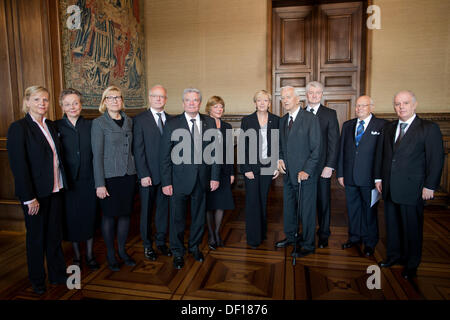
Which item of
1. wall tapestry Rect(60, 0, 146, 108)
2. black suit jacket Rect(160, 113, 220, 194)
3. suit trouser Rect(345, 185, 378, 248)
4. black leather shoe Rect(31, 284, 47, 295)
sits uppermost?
wall tapestry Rect(60, 0, 146, 108)

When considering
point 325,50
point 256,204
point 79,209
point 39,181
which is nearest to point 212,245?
point 256,204

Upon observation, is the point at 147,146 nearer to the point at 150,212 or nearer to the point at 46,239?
the point at 150,212

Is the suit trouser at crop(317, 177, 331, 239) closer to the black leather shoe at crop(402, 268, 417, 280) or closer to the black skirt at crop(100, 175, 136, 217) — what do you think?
the black leather shoe at crop(402, 268, 417, 280)

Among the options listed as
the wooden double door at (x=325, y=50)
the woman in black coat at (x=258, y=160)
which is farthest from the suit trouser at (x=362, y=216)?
the wooden double door at (x=325, y=50)

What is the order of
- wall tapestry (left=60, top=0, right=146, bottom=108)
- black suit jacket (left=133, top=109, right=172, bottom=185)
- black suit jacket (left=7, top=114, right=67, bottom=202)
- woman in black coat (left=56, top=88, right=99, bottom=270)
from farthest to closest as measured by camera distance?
wall tapestry (left=60, top=0, right=146, bottom=108) → black suit jacket (left=133, top=109, right=172, bottom=185) → woman in black coat (left=56, top=88, right=99, bottom=270) → black suit jacket (left=7, top=114, right=67, bottom=202)

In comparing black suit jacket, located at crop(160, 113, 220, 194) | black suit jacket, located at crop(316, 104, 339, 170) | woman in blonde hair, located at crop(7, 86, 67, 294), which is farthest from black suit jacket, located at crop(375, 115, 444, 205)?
woman in blonde hair, located at crop(7, 86, 67, 294)

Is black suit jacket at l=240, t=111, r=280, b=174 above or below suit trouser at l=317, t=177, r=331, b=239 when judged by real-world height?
above

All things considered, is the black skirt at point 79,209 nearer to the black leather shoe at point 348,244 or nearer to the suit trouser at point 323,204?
the suit trouser at point 323,204

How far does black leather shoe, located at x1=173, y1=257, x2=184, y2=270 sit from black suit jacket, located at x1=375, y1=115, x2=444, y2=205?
185 cm

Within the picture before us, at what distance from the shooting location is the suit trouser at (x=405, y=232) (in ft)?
8.80

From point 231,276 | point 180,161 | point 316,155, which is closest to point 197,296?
point 231,276

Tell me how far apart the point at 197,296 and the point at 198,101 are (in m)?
1.57

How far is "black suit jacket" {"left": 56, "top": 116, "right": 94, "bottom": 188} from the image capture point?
8.75 ft
